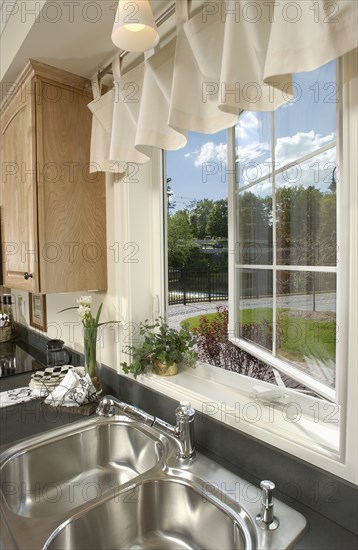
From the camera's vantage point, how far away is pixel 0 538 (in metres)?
0.73

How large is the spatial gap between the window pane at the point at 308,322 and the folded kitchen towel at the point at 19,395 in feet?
3.35

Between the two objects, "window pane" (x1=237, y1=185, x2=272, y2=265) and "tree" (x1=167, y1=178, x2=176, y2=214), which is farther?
"tree" (x1=167, y1=178, x2=176, y2=214)

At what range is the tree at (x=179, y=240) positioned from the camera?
4.50ft

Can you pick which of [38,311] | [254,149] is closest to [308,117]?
[254,149]

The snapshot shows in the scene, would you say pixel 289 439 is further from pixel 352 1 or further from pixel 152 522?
pixel 352 1

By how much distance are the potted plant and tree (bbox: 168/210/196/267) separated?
0.28 meters

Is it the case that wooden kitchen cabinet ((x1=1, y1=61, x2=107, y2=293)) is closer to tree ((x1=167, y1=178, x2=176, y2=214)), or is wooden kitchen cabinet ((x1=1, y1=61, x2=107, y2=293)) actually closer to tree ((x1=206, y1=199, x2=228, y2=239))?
tree ((x1=167, y1=178, x2=176, y2=214))

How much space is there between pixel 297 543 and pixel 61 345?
1385mm

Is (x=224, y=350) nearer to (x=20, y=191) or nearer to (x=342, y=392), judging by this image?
(x=342, y=392)

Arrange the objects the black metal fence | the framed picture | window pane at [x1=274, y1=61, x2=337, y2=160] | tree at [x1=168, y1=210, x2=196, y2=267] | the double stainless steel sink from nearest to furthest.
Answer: the double stainless steel sink → window pane at [x1=274, y1=61, x2=337, y2=160] → the black metal fence → tree at [x1=168, y1=210, x2=196, y2=267] → the framed picture

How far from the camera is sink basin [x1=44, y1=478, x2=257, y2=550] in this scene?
31.7 inches

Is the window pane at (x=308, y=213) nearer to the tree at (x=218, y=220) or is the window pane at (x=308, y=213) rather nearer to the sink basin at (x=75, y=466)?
the tree at (x=218, y=220)

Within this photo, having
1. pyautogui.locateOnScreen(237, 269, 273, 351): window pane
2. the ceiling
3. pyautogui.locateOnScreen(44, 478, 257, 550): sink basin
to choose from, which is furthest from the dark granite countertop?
the ceiling

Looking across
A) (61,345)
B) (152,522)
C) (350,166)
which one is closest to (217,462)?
(152,522)
